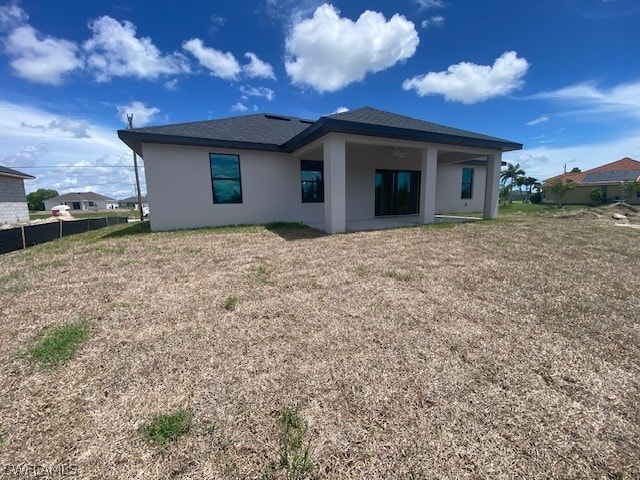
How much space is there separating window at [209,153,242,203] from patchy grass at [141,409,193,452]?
344 inches

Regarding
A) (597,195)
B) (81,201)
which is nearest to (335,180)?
(597,195)

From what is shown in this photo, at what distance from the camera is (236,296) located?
378 centimetres

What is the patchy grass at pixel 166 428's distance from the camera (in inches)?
65.2

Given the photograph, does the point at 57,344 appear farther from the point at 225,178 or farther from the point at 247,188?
the point at 247,188

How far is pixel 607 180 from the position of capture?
29.0m

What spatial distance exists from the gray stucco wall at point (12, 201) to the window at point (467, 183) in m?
26.7

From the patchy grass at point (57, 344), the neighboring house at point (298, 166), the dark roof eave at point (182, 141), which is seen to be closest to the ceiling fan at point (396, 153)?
the neighboring house at point (298, 166)

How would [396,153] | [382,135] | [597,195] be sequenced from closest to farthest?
[382,135] → [396,153] → [597,195]

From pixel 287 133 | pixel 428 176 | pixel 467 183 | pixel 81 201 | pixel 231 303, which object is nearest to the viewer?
pixel 231 303

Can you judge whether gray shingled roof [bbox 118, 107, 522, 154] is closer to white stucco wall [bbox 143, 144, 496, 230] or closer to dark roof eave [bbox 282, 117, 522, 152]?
dark roof eave [bbox 282, 117, 522, 152]

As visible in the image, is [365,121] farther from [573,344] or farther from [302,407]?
[302,407]

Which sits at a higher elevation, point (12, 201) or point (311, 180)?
point (311, 180)

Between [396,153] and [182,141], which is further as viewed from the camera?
[396,153]

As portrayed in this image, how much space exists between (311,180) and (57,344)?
31.4 ft
